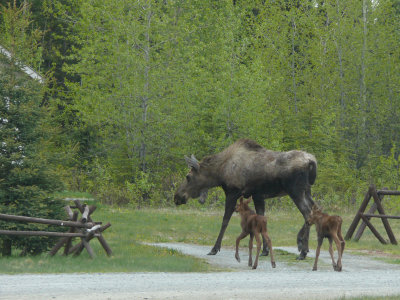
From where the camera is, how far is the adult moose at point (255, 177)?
1628 centimetres

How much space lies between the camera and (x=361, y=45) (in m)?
43.1

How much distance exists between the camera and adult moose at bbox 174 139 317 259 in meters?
16.3

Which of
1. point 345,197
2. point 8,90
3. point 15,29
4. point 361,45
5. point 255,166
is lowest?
point 345,197

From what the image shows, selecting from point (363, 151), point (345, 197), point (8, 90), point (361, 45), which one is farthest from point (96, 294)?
point (361, 45)

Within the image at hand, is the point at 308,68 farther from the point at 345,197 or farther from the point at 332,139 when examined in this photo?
the point at 345,197

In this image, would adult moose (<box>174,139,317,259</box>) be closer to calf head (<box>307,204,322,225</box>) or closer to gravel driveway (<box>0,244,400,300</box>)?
calf head (<box>307,204,322,225</box>)

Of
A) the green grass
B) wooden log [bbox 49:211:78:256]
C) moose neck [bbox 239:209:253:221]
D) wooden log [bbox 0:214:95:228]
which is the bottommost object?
the green grass

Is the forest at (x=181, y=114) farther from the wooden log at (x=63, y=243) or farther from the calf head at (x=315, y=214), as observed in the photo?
the calf head at (x=315, y=214)

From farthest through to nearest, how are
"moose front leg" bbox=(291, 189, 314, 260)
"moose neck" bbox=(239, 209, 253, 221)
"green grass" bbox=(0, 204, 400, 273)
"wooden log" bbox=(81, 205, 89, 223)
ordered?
"moose front leg" bbox=(291, 189, 314, 260), "moose neck" bbox=(239, 209, 253, 221), "wooden log" bbox=(81, 205, 89, 223), "green grass" bbox=(0, 204, 400, 273)

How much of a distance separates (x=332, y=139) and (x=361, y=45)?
1094cm

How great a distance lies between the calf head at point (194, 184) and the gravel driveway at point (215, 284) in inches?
160

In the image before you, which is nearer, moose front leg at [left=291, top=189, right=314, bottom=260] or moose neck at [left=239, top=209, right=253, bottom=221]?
moose neck at [left=239, top=209, right=253, bottom=221]

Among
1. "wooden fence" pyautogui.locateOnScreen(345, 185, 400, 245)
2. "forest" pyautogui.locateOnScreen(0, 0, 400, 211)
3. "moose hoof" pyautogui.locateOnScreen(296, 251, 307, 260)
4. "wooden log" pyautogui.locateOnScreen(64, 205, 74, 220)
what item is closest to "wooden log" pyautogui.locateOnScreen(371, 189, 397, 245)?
"wooden fence" pyautogui.locateOnScreen(345, 185, 400, 245)

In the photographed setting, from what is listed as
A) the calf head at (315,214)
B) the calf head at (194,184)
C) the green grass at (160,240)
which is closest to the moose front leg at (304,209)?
the green grass at (160,240)
